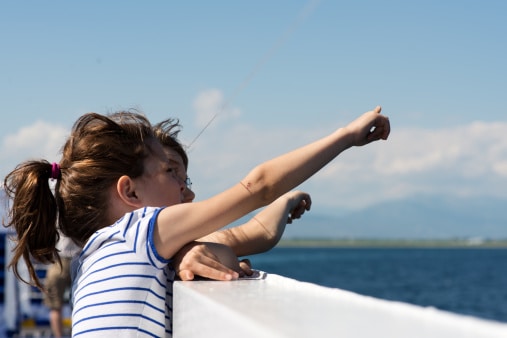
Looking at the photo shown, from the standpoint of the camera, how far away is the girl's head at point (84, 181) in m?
2.01

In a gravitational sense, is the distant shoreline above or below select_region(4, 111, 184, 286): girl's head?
below

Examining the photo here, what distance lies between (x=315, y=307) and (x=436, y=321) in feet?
0.98

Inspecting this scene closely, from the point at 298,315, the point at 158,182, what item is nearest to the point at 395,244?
the point at 158,182

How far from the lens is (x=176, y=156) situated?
233 centimetres

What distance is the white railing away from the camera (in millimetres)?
933

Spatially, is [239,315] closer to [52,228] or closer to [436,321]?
[436,321]

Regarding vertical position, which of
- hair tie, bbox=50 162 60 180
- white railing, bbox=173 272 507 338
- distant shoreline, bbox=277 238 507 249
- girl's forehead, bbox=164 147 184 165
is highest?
girl's forehead, bbox=164 147 184 165

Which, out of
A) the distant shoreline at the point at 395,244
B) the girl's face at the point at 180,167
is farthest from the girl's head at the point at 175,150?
the distant shoreline at the point at 395,244

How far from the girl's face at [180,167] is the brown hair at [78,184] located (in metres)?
0.18

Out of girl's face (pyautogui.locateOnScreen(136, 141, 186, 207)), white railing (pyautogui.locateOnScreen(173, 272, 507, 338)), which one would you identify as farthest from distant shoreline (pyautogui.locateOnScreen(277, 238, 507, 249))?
white railing (pyautogui.locateOnScreen(173, 272, 507, 338))

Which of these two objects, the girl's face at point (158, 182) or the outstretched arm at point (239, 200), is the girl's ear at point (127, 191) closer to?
the girl's face at point (158, 182)

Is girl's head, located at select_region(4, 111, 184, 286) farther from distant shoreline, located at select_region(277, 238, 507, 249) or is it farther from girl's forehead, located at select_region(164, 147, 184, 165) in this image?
distant shoreline, located at select_region(277, 238, 507, 249)

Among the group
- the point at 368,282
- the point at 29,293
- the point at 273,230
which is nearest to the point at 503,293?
the point at 368,282

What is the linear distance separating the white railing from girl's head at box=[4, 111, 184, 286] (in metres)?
0.39
